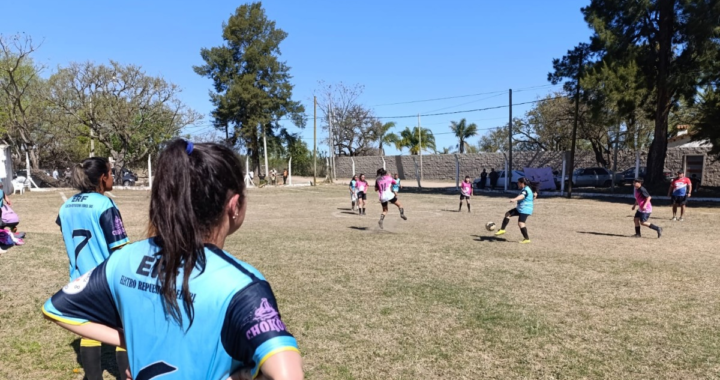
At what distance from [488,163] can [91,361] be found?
42.6 meters

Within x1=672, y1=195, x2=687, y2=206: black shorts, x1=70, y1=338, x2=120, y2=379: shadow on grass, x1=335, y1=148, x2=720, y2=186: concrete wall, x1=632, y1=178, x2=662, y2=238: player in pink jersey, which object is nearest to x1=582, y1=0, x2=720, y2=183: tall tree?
x1=335, y1=148, x2=720, y2=186: concrete wall

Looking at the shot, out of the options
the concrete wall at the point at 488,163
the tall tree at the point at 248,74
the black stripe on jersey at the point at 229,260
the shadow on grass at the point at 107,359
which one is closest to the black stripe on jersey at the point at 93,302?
the black stripe on jersey at the point at 229,260

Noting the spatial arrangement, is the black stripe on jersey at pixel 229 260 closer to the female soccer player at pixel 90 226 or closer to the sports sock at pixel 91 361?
the female soccer player at pixel 90 226

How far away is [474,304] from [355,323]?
168 cm

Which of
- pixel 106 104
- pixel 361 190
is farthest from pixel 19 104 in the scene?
pixel 361 190

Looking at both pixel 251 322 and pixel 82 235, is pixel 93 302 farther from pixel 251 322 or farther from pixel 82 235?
pixel 82 235

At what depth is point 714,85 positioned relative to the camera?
2225 cm

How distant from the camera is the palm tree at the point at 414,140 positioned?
5547cm

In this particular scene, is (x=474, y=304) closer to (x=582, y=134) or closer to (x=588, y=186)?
→ (x=588, y=186)

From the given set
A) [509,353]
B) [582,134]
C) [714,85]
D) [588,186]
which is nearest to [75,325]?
[509,353]

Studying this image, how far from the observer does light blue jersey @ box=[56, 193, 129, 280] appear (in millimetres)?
3494

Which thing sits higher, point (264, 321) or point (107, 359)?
point (264, 321)

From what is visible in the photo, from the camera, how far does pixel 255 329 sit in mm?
1238

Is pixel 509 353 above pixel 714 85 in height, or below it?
below
